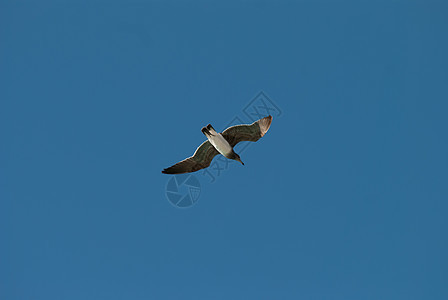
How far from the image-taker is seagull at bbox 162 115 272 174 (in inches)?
979

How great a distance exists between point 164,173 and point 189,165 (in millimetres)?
1727

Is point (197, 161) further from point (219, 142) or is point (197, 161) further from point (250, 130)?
point (250, 130)

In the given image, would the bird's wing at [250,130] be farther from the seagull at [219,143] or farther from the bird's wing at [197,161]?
the bird's wing at [197,161]

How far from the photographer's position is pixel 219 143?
82.6ft

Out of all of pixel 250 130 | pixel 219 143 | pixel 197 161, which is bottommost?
pixel 250 130

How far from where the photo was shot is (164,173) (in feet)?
87.2

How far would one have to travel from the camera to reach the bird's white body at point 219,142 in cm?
2478

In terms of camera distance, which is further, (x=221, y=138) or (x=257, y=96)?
(x=257, y=96)

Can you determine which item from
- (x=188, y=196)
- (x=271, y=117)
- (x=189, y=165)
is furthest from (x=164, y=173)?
(x=271, y=117)

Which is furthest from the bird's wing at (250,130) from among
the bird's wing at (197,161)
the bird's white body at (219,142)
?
the bird's wing at (197,161)

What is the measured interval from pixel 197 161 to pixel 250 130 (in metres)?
4.25

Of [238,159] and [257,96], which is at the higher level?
[257,96]

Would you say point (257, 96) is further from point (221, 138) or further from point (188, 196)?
point (188, 196)

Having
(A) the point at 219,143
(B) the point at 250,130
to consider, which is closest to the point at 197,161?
(A) the point at 219,143
